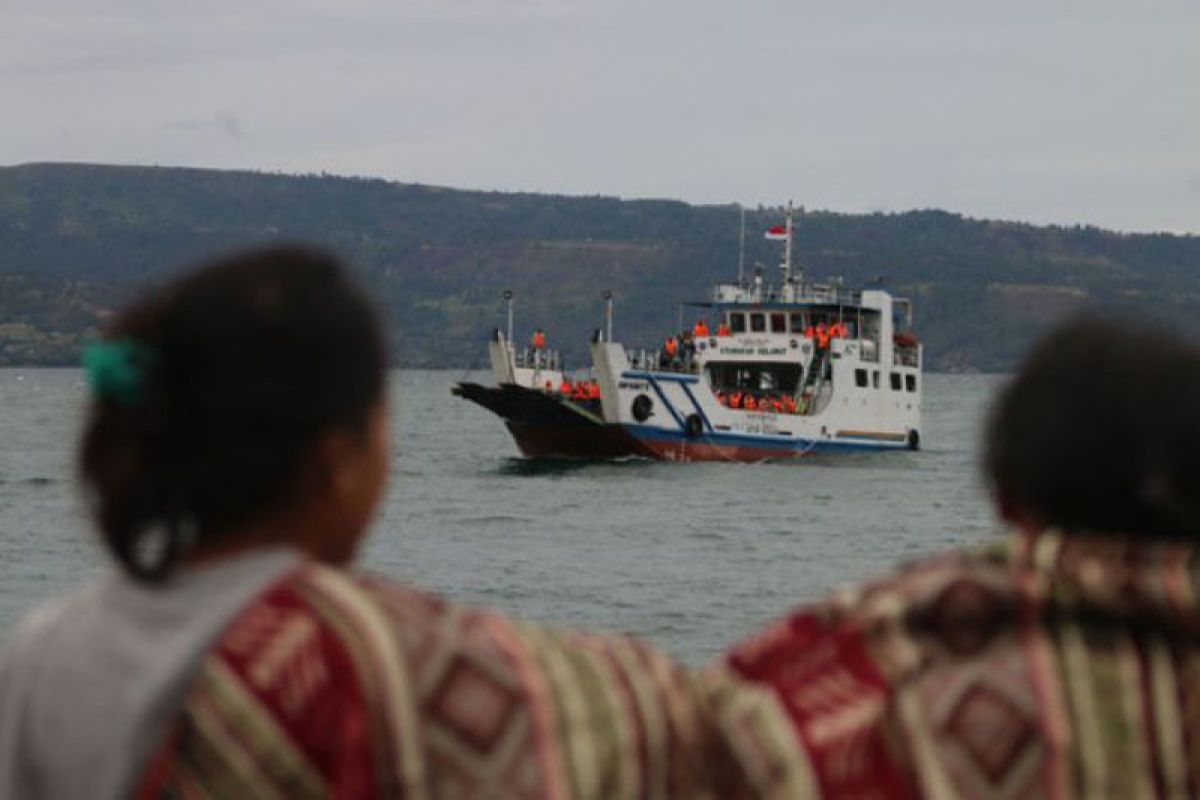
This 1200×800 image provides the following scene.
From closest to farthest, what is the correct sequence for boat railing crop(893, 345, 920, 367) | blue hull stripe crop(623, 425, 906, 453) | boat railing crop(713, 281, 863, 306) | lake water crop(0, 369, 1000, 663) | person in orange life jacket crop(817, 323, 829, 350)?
lake water crop(0, 369, 1000, 663), blue hull stripe crop(623, 425, 906, 453), person in orange life jacket crop(817, 323, 829, 350), boat railing crop(713, 281, 863, 306), boat railing crop(893, 345, 920, 367)

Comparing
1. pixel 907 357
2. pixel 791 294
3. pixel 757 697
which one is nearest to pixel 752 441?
pixel 791 294

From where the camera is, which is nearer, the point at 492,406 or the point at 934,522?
the point at 934,522

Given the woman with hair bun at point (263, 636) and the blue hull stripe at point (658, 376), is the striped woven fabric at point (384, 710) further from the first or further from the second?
the blue hull stripe at point (658, 376)

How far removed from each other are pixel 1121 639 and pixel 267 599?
2.75 ft

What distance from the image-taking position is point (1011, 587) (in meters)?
2.55

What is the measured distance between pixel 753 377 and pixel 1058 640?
164ft

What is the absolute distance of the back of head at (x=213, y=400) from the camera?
2385 mm

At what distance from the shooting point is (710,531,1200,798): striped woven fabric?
253 cm

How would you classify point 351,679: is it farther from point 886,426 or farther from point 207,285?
point 886,426

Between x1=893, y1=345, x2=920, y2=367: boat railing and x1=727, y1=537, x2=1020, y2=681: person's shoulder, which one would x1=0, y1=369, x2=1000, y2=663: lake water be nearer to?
x1=893, y1=345, x2=920, y2=367: boat railing

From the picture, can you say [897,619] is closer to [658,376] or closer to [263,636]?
[263,636]

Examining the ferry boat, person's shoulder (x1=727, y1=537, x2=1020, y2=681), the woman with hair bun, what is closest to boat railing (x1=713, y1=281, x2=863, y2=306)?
the ferry boat

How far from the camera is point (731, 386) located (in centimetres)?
5284

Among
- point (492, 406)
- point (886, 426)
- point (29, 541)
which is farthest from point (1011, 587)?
point (886, 426)
